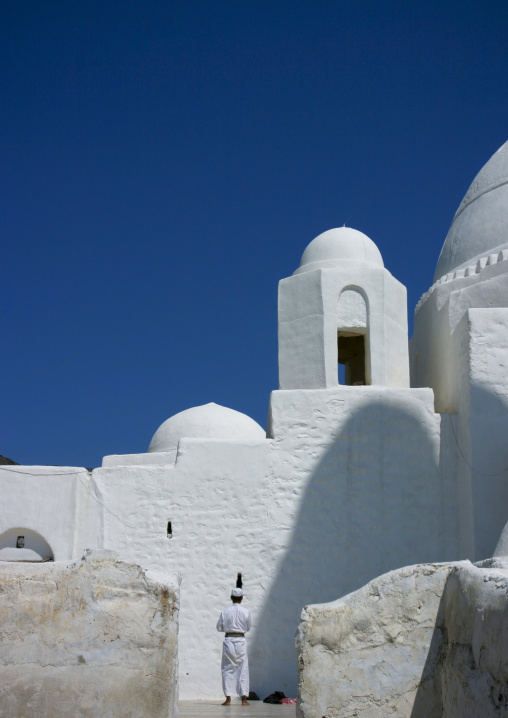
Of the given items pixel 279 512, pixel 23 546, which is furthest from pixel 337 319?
pixel 23 546

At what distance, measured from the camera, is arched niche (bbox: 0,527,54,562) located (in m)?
10.6

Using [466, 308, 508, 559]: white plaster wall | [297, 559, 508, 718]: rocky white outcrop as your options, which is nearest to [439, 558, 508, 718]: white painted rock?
[297, 559, 508, 718]: rocky white outcrop

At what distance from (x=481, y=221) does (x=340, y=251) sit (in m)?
2.46

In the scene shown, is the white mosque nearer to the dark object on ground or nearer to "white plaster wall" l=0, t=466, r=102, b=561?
"white plaster wall" l=0, t=466, r=102, b=561

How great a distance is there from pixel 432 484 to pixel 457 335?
195 centimetres

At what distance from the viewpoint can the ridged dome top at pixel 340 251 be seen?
11.7m

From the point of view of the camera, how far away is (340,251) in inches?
463

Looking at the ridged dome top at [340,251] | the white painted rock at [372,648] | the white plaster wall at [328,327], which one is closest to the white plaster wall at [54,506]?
the white plaster wall at [328,327]

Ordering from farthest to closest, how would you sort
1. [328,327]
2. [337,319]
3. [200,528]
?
[337,319] < [328,327] < [200,528]

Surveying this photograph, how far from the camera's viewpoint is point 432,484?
33.4 feet

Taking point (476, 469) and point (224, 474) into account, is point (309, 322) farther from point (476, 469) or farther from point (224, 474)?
point (476, 469)

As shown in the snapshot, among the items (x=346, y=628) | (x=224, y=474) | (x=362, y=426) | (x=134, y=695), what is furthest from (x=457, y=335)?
(x=134, y=695)

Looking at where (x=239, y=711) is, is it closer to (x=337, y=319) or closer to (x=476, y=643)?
(x=476, y=643)

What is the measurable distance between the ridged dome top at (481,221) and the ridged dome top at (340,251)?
150 centimetres
